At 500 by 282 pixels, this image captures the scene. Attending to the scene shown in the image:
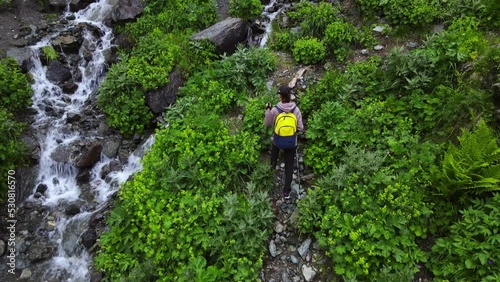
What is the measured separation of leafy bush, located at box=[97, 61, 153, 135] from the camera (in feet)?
37.9

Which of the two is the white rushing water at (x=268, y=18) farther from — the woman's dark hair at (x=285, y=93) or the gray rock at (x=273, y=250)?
the gray rock at (x=273, y=250)

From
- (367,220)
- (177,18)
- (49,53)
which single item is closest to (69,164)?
(49,53)

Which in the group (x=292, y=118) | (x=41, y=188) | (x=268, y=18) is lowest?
(x=41, y=188)

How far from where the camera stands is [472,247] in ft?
19.2

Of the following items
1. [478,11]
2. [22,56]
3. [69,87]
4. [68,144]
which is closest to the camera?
[478,11]

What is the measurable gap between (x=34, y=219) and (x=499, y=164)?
12.0 metres

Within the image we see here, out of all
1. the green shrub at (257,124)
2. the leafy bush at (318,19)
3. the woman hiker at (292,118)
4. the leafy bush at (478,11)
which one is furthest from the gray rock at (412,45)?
the woman hiker at (292,118)

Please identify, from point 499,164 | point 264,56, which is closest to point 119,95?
point 264,56

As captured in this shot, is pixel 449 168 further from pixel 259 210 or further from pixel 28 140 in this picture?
pixel 28 140

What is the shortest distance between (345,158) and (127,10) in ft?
40.3

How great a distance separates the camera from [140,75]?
38.5ft

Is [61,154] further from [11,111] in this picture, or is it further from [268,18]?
[268,18]

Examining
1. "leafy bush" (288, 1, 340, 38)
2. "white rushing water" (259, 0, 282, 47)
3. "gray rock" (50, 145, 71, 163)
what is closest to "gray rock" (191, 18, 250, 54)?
"white rushing water" (259, 0, 282, 47)

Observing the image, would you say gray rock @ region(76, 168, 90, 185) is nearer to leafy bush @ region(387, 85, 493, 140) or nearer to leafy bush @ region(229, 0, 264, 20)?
leafy bush @ region(229, 0, 264, 20)
